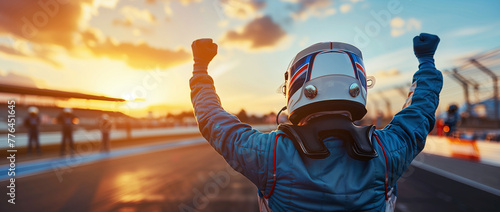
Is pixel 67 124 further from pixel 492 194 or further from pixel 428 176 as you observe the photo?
pixel 492 194

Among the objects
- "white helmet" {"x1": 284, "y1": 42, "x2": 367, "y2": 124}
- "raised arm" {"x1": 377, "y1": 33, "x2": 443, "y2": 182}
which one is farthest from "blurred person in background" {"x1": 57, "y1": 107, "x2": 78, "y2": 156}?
"raised arm" {"x1": 377, "y1": 33, "x2": 443, "y2": 182}

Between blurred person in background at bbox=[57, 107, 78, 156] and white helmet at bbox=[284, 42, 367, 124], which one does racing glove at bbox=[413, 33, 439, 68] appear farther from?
blurred person in background at bbox=[57, 107, 78, 156]

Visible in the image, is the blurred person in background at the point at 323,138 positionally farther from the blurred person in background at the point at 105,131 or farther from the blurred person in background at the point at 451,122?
the blurred person in background at the point at 105,131

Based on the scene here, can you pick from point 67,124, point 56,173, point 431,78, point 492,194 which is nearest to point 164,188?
point 56,173

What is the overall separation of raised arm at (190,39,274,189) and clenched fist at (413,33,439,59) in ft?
3.29

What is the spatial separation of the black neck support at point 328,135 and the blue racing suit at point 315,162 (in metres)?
0.04

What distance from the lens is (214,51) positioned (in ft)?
4.59

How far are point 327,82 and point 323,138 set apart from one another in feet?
0.87

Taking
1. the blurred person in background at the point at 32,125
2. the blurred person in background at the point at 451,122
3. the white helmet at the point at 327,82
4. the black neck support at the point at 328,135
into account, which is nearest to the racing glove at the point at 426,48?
the white helmet at the point at 327,82

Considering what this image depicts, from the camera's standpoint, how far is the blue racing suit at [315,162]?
106 cm

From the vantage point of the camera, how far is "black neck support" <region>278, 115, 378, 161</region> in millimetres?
1039

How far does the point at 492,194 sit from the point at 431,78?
17.9ft

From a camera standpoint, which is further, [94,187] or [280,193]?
[94,187]

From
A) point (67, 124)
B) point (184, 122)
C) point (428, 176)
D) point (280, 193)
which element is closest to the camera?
point (280, 193)
